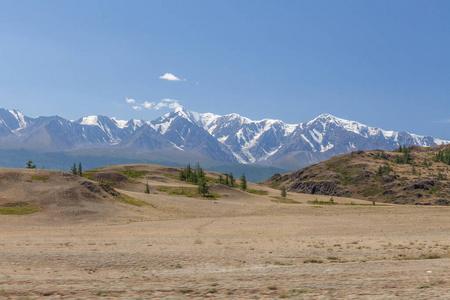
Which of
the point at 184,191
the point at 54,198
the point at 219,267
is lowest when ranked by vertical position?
the point at 184,191

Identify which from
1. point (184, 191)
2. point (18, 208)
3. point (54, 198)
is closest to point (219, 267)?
point (18, 208)

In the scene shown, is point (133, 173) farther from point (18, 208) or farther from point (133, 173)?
point (18, 208)

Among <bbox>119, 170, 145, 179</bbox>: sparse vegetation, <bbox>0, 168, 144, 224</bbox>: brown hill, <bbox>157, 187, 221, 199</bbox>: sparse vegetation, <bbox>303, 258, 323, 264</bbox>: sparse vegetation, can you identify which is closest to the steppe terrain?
<bbox>303, 258, 323, 264</bbox>: sparse vegetation

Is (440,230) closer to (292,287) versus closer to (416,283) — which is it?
(416,283)

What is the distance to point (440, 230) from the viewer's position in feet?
151

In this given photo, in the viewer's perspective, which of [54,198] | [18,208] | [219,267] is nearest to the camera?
[219,267]

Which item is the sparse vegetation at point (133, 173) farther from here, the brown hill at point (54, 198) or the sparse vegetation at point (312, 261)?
the sparse vegetation at point (312, 261)

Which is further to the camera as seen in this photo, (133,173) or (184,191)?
(133,173)

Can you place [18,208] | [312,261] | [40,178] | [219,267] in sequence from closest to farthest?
[219,267]
[312,261]
[18,208]
[40,178]

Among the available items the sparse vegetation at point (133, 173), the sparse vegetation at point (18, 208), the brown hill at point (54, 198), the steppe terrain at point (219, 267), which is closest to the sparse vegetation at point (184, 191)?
the brown hill at point (54, 198)

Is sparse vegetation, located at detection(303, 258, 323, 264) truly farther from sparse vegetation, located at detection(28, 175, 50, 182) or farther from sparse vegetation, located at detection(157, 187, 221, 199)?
sparse vegetation, located at detection(157, 187, 221, 199)

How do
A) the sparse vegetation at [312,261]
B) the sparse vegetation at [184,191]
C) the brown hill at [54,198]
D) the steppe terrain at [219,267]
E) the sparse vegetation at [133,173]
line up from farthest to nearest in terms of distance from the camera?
1. the sparse vegetation at [133,173]
2. the sparse vegetation at [184,191]
3. the brown hill at [54,198]
4. the sparse vegetation at [312,261]
5. the steppe terrain at [219,267]

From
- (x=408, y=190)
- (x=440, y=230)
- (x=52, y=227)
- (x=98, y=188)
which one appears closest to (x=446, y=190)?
(x=408, y=190)

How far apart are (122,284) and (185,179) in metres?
159
